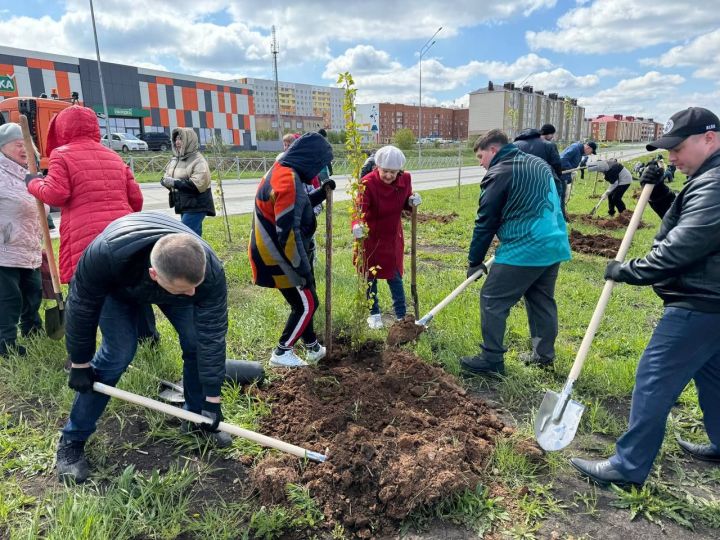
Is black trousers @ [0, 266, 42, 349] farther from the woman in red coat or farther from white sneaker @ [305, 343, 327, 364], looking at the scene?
the woman in red coat

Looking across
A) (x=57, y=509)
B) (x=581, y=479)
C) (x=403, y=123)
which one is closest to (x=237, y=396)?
(x=57, y=509)

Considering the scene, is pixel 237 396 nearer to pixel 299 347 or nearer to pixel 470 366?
pixel 299 347

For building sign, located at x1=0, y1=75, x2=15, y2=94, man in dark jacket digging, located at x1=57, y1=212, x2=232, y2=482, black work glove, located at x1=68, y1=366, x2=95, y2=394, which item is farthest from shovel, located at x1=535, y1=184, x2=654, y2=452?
building sign, located at x1=0, y1=75, x2=15, y2=94

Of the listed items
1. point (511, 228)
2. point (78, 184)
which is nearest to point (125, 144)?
point (78, 184)

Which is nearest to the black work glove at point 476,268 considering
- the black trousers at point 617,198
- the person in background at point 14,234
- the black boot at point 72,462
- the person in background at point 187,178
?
the black boot at point 72,462

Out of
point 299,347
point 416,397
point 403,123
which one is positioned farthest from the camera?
point 403,123

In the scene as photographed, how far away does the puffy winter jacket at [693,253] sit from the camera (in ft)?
6.89

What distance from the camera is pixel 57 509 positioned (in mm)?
2268

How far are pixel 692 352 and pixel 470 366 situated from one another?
5.33ft

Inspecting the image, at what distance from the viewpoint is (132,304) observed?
2.56 m

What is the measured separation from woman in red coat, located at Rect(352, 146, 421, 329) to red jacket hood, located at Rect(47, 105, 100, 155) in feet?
6.89

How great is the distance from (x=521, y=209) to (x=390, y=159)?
1.23 m

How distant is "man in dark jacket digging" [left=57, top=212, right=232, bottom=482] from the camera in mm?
2021

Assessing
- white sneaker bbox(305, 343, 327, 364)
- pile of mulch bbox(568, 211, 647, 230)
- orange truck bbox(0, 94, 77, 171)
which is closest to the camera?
white sneaker bbox(305, 343, 327, 364)
